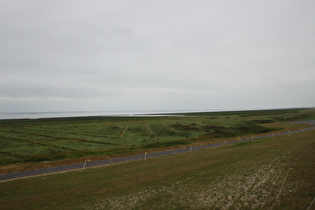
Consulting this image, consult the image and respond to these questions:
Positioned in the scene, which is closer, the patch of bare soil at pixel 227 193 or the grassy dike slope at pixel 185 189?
the patch of bare soil at pixel 227 193

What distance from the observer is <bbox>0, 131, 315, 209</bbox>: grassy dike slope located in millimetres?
12469

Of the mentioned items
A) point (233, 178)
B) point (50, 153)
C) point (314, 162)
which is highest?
point (314, 162)

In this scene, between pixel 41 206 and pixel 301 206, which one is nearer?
pixel 301 206

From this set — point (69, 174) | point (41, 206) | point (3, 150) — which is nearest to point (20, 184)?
point (69, 174)

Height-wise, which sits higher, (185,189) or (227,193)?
(227,193)

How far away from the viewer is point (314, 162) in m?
17.2

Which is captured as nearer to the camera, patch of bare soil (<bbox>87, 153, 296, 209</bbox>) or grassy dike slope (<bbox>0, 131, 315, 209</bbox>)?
patch of bare soil (<bbox>87, 153, 296, 209</bbox>)

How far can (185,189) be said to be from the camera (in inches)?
615

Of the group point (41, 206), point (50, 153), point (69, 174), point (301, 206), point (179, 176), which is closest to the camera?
point (301, 206)

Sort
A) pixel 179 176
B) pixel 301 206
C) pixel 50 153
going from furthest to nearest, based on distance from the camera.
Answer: pixel 50 153, pixel 179 176, pixel 301 206

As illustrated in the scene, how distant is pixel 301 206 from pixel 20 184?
91.1ft

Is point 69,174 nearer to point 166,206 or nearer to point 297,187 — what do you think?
point 166,206

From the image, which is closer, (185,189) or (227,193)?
(227,193)

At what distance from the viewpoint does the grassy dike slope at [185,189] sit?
491 inches
